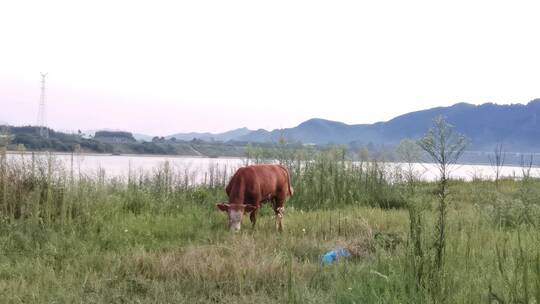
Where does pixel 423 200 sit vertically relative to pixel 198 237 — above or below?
above

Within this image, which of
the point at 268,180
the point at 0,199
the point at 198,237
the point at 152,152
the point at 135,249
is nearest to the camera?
the point at 135,249

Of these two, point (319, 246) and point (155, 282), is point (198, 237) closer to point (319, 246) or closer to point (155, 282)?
point (319, 246)

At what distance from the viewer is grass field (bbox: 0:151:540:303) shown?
4.43 m

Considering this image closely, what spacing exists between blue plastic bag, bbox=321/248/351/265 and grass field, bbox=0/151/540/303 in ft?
0.47

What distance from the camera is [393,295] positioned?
4.25 meters

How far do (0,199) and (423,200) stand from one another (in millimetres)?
7499

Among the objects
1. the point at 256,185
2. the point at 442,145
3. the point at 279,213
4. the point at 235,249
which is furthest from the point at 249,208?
the point at 442,145

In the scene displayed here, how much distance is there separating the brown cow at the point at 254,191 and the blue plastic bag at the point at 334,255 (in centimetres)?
241

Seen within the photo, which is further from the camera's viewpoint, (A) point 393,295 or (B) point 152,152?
(B) point 152,152

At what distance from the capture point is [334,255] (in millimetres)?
6859

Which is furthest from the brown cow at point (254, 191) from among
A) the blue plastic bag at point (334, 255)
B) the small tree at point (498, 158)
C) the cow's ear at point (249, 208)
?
the small tree at point (498, 158)

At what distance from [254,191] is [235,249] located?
295 cm

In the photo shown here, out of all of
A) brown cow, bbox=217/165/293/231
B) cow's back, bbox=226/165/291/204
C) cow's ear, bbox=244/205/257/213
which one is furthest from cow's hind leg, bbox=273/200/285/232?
cow's ear, bbox=244/205/257/213

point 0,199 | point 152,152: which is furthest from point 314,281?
point 152,152
